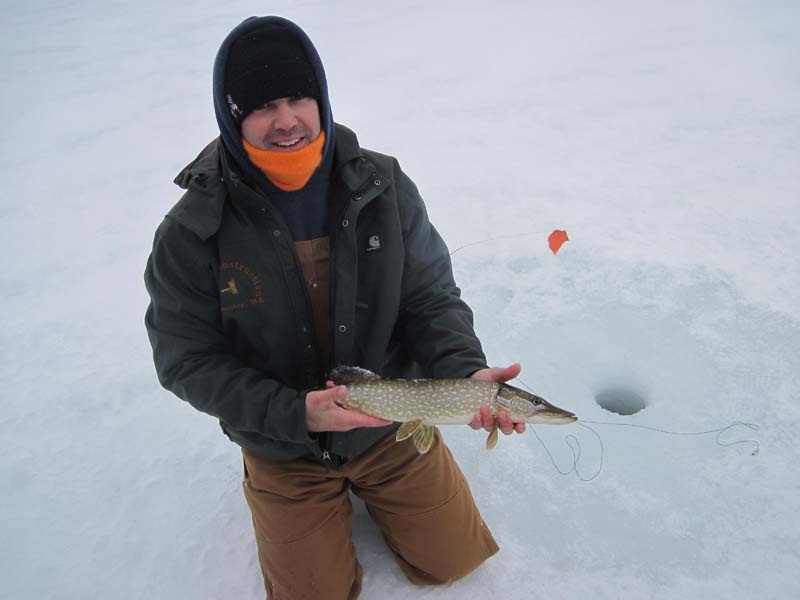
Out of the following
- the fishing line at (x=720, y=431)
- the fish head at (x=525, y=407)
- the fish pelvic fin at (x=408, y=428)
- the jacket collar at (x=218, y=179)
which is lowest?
the fishing line at (x=720, y=431)

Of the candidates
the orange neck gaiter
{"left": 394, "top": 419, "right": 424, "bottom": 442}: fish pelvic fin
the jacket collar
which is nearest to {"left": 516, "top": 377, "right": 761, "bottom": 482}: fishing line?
{"left": 394, "top": 419, "right": 424, "bottom": 442}: fish pelvic fin

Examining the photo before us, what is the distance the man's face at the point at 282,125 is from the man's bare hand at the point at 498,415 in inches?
37.2

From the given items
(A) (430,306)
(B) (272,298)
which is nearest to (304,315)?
(B) (272,298)

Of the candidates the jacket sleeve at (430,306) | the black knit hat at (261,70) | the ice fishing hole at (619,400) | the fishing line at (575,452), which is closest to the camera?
the black knit hat at (261,70)

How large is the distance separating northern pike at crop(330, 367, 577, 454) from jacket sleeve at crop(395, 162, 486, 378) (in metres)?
0.15

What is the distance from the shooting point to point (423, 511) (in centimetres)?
215

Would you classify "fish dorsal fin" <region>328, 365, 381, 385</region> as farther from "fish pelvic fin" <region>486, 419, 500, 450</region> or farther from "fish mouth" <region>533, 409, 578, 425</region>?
"fish mouth" <region>533, 409, 578, 425</region>

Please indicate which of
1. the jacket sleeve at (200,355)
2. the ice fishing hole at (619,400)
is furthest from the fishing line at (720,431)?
the jacket sleeve at (200,355)

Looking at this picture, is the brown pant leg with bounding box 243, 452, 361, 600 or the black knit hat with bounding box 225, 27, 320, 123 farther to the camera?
the brown pant leg with bounding box 243, 452, 361, 600

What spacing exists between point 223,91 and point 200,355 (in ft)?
2.77

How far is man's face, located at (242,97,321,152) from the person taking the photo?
1797 millimetres

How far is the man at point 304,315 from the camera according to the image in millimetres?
1825

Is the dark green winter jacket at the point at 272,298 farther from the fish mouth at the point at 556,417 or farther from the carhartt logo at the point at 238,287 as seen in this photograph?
the fish mouth at the point at 556,417

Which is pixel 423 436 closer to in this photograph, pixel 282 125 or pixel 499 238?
pixel 282 125
